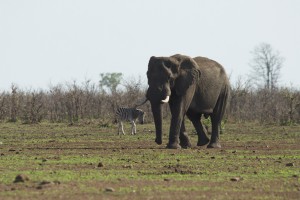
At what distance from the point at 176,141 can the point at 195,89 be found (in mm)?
1953

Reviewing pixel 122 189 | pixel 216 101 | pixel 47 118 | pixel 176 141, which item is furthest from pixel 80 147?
pixel 47 118

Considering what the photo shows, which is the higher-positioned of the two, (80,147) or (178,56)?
(178,56)

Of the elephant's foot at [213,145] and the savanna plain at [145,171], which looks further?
the elephant's foot at [213,145]

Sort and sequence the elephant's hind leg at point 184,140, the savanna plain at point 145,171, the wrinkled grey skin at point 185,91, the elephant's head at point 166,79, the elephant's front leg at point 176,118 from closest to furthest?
the savanna plain at point 145,171, the elephant's head at point 166,79, the wrinkled grey skin at point 185,91, the elephant's front leg at point 176,118, the elephant's hind leg at point 184,140

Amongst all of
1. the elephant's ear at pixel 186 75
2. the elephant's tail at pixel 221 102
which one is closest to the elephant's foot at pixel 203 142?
the elephant's tail at pixel 221 102

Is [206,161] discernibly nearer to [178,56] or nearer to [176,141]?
[176,141]

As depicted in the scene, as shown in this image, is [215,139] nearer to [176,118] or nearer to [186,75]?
[176,118]

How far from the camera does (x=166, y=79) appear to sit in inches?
854

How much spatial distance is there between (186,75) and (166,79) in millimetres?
969

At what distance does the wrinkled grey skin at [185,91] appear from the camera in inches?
851

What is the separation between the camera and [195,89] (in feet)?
75.9

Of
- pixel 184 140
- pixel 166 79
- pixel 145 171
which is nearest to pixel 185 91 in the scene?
pixel 166 79

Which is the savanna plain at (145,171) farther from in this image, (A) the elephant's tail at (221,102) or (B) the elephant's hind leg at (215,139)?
(A) the elephant's tail at (221,102)

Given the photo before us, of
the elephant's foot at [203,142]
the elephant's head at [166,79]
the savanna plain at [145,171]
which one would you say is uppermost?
the elephant's head at [166,79]
